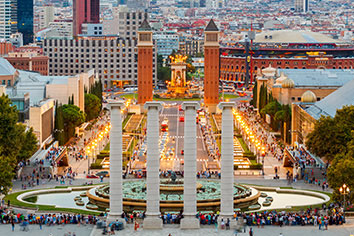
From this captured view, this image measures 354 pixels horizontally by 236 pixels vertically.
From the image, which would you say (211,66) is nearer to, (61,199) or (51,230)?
(61,199)

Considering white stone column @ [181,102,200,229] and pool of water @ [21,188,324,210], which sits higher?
white stone column @ [181,102,200,229]

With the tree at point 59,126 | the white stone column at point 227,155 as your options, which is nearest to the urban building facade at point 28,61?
the tree at point 59,126

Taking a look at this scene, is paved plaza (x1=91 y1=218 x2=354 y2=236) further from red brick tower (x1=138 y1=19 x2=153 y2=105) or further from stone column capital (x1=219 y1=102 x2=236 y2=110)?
red brick tower (x1=138 y1=19 x2=153 y2=105)

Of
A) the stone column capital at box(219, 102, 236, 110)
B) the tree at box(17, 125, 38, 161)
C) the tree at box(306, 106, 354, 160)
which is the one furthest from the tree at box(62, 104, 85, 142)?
the stone column capital at box(219, 102, 236, 110)

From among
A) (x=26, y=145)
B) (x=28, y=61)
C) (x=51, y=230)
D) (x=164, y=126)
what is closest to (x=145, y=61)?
(x=164, y=126)

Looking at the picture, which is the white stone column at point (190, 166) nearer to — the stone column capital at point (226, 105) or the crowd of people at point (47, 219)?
the stone column capital at point (226, 105)
